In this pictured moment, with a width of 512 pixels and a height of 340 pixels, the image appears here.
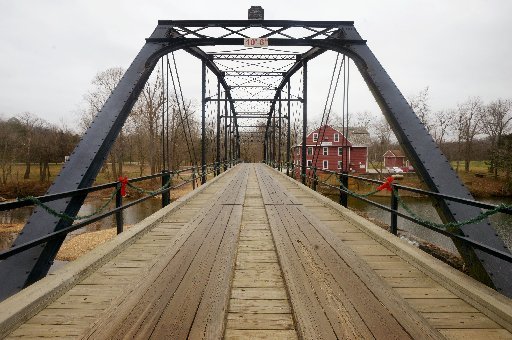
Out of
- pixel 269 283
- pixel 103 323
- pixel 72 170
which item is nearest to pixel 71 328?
pixel 103 323

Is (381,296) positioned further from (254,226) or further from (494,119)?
(494,119)

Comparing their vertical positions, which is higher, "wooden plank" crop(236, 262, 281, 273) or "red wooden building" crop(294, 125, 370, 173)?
"red wooden building" crop(294, 125, 370, 173)

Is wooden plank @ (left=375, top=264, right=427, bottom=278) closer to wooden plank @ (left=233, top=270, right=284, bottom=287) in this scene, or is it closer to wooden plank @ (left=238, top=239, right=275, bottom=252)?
wooden plank @ (left=233, top=270, right=284, bottom=287)

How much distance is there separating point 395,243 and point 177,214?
484cm

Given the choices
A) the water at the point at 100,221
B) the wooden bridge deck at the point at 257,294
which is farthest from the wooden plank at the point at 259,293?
the water at the point at 100,221

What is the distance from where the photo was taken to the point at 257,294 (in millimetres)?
3350

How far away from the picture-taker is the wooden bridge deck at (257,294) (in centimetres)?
262

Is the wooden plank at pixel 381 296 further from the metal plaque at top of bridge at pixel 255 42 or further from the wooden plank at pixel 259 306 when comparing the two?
the metal plaque at top of bridge at pixel 255 42

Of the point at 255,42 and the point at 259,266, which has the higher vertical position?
the point at 255,42

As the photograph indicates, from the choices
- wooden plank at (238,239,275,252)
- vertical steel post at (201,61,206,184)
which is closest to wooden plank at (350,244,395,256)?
wooden plank at (238,239,275,252)

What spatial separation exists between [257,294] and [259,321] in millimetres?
548

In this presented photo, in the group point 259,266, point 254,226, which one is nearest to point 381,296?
point 259,266

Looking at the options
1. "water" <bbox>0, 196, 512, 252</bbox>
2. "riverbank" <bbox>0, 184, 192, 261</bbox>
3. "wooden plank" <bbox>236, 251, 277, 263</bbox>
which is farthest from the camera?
"water" <bbox>0, 196, 512, 252</bbox>

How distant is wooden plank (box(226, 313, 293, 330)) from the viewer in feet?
8.93
